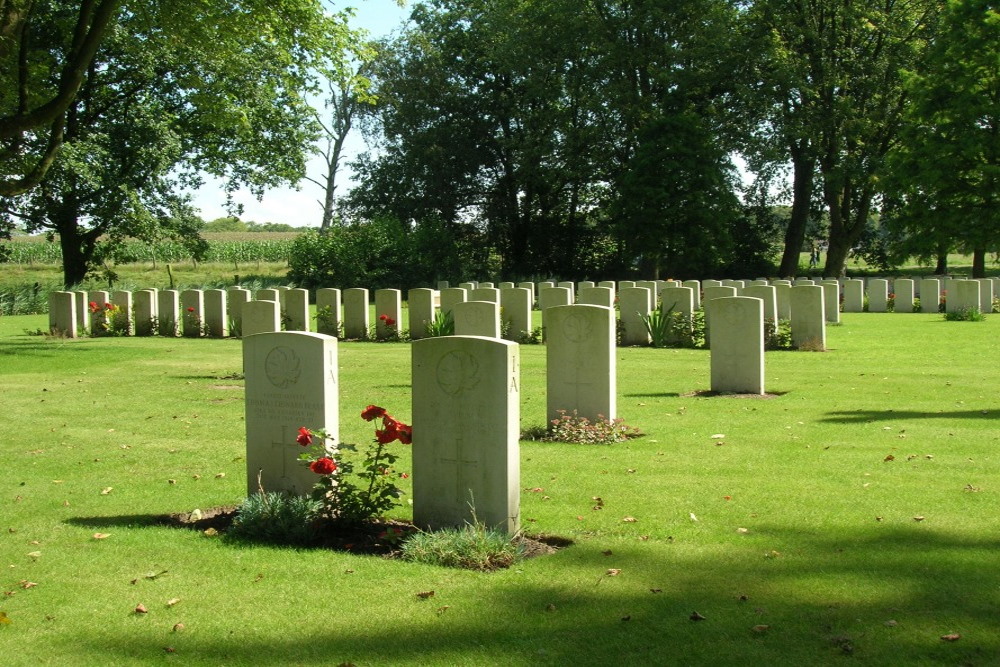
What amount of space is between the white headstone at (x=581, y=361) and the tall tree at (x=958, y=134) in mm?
31031

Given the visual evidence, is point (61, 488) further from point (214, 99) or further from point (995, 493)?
point (214, 99)

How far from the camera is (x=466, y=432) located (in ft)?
20.5

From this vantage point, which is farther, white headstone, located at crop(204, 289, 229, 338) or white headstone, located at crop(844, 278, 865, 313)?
white headstone, located at crop(844, 278, 865, 313)

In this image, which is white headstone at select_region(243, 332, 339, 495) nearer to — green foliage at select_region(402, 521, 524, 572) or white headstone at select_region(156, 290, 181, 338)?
green foliage at select_region(402, 521, 524, 572)

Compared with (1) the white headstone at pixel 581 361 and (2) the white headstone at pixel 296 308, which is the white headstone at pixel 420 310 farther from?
(1) the white headstone at pixel 581 361

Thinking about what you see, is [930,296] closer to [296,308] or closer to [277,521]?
[296,308]

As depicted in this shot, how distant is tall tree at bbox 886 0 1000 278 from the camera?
35.9 meters

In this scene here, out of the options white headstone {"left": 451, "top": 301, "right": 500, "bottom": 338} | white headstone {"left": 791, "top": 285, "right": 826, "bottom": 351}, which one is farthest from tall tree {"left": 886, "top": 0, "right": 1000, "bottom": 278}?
white headstone {"left": 451, "top": 301, "right": 500, "bottom": 338}

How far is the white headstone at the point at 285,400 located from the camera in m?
6.66

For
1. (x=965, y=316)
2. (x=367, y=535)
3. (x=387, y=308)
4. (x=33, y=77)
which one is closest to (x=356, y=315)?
(x=387, y=308)

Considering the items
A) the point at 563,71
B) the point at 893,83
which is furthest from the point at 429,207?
the point at 893,83

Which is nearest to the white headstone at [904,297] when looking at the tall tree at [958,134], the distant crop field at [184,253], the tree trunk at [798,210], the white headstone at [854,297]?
the white headstone at [854,297]

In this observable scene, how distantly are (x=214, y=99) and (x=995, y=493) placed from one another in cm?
2033

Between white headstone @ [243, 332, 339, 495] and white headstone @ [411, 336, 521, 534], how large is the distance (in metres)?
0.68
